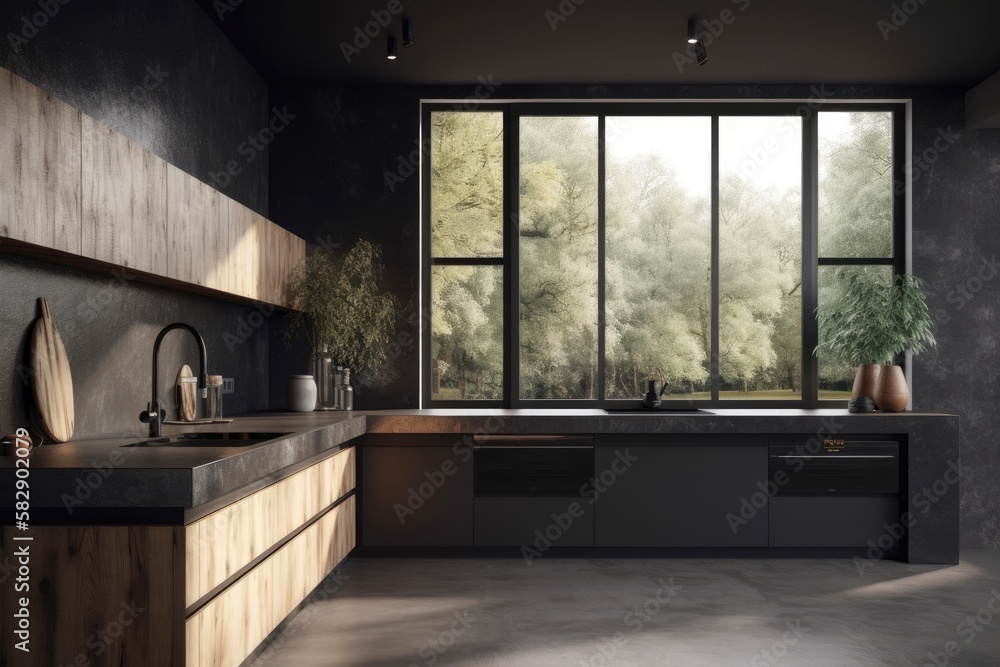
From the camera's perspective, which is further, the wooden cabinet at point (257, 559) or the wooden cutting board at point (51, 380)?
the wooden cutting board at point (51, 380)

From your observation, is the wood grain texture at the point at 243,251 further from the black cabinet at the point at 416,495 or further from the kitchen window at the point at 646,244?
the kitchen window at the point at 646,244

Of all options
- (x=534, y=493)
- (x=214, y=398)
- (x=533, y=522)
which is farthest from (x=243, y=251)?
(x=533, y=522)

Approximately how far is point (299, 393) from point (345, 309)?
0.56 metres

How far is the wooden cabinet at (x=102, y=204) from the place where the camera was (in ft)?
7.30

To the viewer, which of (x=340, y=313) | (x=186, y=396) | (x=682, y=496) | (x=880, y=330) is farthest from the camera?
(x=880, y=330)

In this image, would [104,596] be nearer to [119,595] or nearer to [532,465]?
[119,595]

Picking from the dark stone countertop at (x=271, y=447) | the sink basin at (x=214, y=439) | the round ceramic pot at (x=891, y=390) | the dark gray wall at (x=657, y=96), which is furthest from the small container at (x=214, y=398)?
the round ceramic pot at (x=891, y=390)

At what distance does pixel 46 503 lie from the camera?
2.13 m

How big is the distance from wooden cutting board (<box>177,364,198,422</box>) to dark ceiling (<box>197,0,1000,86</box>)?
5.96ft

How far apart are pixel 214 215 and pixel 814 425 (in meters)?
3.38

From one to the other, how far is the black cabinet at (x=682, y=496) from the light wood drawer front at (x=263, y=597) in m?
1.53

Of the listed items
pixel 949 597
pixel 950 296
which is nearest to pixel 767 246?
pixel 950 296

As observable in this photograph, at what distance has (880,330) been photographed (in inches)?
199

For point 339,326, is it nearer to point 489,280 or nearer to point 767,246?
point 489,280
